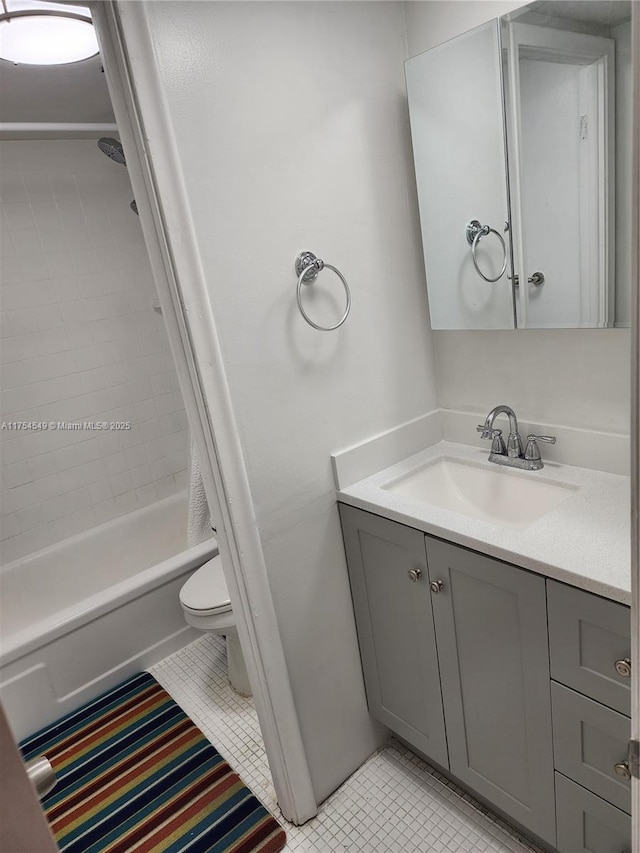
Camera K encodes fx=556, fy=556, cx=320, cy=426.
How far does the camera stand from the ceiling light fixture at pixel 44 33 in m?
1.45

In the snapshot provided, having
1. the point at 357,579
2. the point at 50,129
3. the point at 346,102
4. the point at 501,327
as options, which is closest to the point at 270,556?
the point at 357,579

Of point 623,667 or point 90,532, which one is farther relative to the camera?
point 90,532

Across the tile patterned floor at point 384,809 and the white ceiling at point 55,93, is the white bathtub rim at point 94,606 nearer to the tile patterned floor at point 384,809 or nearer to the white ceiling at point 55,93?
the tile patterned floor at point 384,809

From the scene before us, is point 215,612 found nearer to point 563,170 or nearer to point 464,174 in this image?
point 464,174

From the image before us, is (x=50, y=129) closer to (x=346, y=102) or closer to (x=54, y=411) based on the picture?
(x=54, y=411)

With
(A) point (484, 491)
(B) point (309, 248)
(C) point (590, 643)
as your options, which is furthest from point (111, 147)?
(C) point (590, 643)

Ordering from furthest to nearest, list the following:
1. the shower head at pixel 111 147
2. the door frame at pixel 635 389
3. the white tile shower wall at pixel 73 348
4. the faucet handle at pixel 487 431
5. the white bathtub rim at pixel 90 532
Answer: the white bathtub rim at pixel 90 532, the white tile shower wall at pixel 73 348, the shower head at pixel 111 147, the faucet handle at pixel 487 431, the door frame at pixel 635 389

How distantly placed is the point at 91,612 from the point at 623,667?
188cm

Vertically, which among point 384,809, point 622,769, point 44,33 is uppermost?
point 44,33

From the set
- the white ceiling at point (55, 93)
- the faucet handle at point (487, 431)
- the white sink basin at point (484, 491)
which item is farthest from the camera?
the white ceiling at point (55, 93)

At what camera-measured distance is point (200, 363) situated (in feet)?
4.15

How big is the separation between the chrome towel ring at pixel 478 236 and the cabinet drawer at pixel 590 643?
0.82m

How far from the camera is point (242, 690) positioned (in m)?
2.17

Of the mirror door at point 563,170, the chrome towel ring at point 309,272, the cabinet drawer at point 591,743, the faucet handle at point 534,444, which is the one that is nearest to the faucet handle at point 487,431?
the faucet handle at point 534,444
